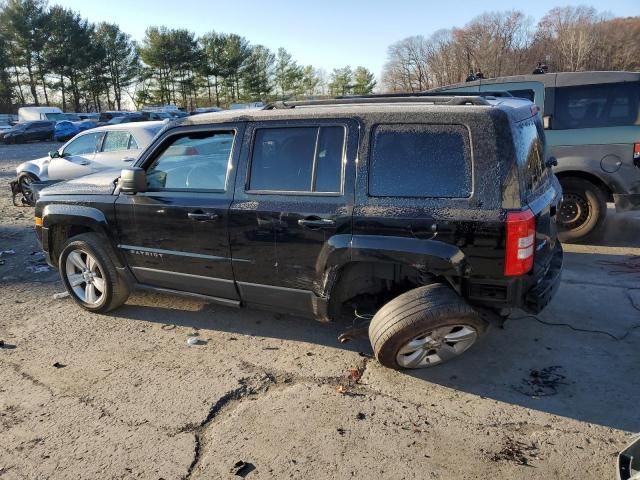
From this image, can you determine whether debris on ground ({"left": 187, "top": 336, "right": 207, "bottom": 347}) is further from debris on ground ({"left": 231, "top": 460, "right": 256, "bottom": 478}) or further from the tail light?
the tail light

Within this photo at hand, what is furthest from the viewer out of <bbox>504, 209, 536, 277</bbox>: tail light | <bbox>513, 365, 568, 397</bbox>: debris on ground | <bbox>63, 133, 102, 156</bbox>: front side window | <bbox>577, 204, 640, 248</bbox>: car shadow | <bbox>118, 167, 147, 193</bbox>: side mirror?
<bbox>63, 133, 102, 156</bbox>: front side window

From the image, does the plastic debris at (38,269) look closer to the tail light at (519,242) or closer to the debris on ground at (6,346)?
the debris on ground at (6,346)

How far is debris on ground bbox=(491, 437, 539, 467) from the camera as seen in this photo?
2.66 metres

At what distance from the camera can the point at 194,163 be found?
4.14m

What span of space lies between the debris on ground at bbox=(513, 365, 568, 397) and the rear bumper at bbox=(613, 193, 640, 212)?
3.48 metres

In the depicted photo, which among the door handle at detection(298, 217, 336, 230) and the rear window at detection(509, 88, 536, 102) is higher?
the rear window at detection(509, 88, 536, 102)

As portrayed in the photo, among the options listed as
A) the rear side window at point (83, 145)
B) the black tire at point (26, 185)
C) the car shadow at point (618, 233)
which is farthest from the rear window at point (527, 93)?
the black tire at point (26, 185)

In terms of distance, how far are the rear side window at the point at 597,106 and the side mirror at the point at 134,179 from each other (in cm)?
518

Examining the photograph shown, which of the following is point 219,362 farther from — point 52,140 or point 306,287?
point 52,140

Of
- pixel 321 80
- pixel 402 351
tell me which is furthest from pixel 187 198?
pixel 321 80

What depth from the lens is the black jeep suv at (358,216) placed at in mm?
3076

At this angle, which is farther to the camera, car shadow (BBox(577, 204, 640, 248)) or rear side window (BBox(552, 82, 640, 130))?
car shadow (BBox(577, 204, 640, 248))

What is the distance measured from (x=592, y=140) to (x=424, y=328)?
14.7ft

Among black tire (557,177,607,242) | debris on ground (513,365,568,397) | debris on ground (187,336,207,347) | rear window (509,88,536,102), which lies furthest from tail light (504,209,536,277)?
rear window (509,88,536,102)
